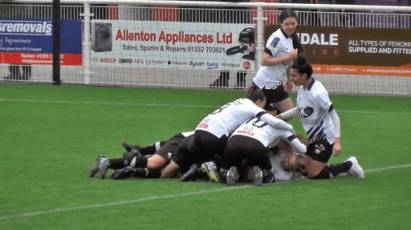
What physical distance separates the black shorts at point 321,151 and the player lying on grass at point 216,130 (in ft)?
1.65

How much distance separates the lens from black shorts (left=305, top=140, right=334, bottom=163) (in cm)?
1385

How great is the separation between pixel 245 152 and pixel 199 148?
25.0 inches

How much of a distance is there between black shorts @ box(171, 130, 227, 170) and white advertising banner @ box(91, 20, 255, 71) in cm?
1029

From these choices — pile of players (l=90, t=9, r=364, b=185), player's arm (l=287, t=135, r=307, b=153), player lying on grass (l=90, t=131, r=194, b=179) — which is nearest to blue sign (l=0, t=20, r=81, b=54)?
pile of players (l=90, t=9, r=364, b=185)

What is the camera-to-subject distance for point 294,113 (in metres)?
14.4

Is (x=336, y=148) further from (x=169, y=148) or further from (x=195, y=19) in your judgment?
(x=195, y=19)

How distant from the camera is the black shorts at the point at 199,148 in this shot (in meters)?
13.5

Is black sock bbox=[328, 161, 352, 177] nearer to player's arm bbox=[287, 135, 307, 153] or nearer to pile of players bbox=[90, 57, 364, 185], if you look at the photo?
pile of players bbox=[90, 57, 364, 185]

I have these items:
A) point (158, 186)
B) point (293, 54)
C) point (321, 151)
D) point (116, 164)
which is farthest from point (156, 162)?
point (293, 54)

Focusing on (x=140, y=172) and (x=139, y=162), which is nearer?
(x=140, y=172)

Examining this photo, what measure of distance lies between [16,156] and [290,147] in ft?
12.9

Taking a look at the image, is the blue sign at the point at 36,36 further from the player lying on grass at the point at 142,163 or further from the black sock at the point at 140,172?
the black sock at the point at 140,172

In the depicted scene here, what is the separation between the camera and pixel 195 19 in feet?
79.7

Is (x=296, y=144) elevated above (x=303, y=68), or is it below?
below
